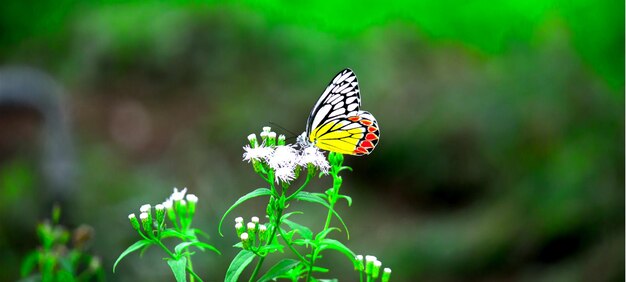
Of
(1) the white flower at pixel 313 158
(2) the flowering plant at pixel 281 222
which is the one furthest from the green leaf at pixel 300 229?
(1) the white flower at pixel 313 158

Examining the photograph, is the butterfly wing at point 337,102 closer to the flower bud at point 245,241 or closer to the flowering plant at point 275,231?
the flowering plant at point 275,231

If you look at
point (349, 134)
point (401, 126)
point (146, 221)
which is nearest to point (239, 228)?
point (146, 221)

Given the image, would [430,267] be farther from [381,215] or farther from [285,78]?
[285,78]

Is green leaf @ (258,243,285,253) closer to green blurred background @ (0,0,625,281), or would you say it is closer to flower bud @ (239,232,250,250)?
flower bud @ (239,232,250,250)

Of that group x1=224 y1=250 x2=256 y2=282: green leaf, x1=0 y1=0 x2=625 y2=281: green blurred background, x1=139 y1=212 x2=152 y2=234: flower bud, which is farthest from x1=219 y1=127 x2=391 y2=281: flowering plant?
x1=0 y1=0 x2=625 y2=281: green blurred background

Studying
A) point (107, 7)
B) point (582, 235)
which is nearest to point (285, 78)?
point (107, 7)

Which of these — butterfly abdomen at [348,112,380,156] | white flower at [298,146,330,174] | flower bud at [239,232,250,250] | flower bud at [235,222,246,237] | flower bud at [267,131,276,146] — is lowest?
flower bud at [239,232,250,250]

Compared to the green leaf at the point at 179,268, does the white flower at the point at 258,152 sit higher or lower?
higher
